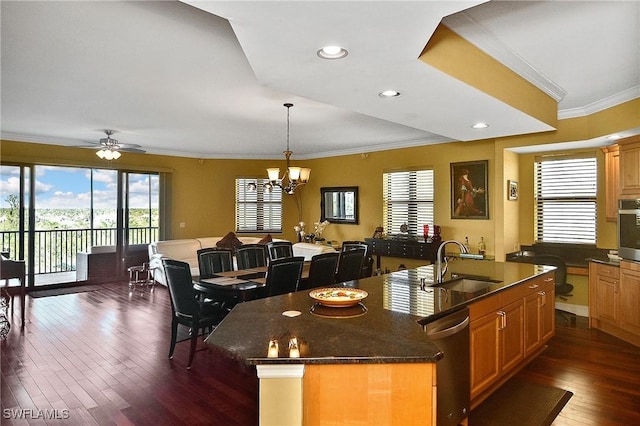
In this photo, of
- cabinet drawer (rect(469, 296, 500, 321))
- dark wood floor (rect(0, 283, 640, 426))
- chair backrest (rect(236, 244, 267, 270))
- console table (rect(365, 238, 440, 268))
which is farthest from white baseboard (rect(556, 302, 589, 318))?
chair backrest (rect(236, 244, 267, 270))

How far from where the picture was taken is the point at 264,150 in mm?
8555

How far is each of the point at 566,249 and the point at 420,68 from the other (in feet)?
13.9

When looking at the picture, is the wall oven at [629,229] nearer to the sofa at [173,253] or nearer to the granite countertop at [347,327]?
the granite countertop at [347,327]

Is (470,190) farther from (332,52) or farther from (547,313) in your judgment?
(332,52)

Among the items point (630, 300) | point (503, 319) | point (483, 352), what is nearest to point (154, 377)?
point (483, 352)

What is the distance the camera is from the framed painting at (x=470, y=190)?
6.10 m

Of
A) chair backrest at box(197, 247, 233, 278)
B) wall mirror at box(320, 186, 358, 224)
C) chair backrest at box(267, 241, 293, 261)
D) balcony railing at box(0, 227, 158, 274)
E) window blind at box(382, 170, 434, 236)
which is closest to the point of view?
chair backrest at box(197, 247, 233, 278)

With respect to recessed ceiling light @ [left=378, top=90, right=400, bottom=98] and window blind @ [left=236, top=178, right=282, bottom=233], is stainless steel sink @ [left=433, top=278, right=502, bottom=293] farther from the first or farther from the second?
window blind @ [left=236, top=178, right=282, bottom=233]

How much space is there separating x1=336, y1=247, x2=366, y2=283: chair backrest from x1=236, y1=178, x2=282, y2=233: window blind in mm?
4667

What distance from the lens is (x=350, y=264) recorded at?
4723 millimetres

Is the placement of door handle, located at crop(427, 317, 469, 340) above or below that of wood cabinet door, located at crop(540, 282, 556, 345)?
above

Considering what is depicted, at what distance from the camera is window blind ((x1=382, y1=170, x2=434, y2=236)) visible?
22.6ft

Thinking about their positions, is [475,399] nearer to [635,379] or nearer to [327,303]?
[327,303]

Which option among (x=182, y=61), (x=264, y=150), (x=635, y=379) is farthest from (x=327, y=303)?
(x=264, y=150)
